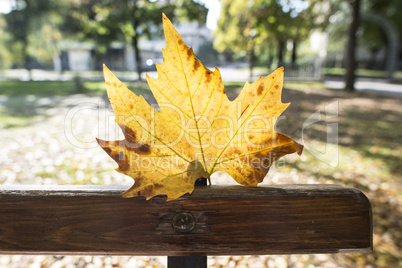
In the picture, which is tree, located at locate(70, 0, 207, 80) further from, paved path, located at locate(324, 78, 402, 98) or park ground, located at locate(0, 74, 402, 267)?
paved path, located at locate(324, 78, 402, 98)

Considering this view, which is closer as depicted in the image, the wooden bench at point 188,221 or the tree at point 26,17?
the wooden bench at point 188,221

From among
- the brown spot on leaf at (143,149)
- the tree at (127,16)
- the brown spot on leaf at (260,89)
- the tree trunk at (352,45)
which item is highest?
the tree at (127,16)

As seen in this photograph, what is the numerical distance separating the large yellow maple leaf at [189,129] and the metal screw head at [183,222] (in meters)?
0.07

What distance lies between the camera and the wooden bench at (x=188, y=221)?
72cm

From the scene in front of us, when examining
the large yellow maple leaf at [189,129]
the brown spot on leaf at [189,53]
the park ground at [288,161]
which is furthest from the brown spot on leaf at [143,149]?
the park ground at [288,161]

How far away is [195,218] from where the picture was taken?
28.8 inches

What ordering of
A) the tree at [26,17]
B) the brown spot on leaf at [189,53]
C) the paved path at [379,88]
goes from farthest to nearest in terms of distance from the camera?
1. the tree at [26,17]
2. the paved path at [379,88]
3. the brown spot on leaf at [189,53]

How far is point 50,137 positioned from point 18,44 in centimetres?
1811

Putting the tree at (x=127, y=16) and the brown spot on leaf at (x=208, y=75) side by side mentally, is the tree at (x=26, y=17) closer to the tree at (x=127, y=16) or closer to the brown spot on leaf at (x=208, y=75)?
the tree at (x=127, y=16)

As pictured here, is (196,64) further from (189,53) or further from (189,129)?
(189,129)

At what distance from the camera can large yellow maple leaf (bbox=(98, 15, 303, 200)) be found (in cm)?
65

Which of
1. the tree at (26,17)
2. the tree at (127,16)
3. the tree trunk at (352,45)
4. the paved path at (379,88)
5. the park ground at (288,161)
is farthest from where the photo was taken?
the tree at (26,17)

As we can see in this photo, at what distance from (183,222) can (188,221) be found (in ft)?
0.04

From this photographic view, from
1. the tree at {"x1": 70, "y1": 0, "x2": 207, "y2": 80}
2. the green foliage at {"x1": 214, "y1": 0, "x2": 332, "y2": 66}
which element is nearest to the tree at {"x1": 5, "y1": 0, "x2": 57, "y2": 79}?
the tree at {"x1": 70, "y1": 0, "x2": 207, "y2": 80}
